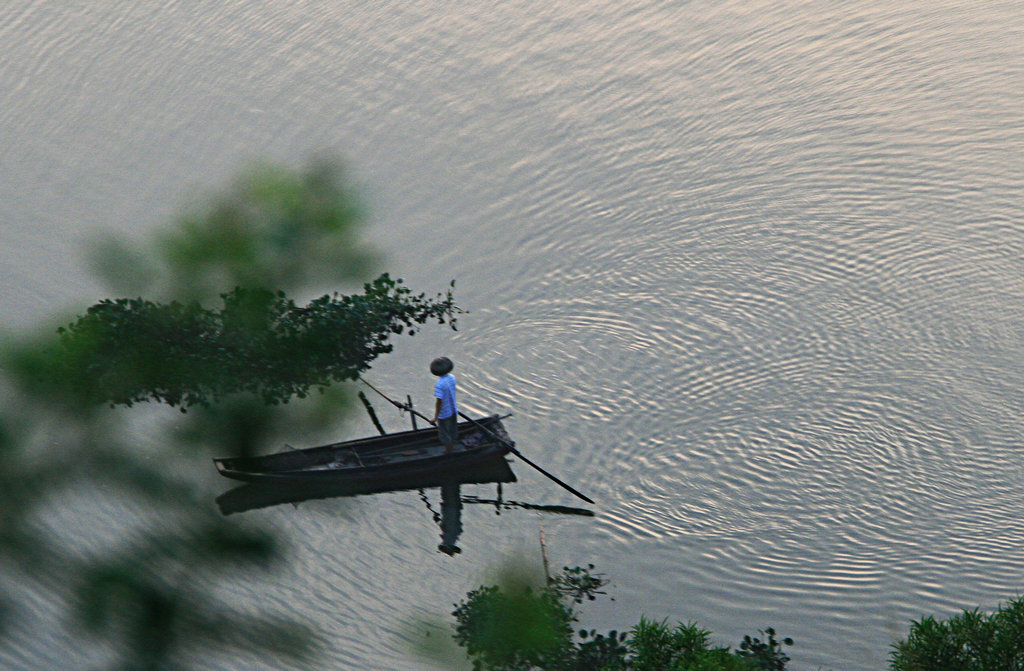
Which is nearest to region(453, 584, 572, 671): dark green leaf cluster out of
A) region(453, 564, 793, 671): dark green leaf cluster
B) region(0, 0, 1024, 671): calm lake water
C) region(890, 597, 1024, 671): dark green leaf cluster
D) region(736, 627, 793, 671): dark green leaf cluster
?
region(453, 564, 793, 671): dark green leaf cluster

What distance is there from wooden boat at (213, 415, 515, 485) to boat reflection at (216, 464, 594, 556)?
0.08 feet

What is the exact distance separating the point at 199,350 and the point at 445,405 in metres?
2.75

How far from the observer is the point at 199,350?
13609 mm

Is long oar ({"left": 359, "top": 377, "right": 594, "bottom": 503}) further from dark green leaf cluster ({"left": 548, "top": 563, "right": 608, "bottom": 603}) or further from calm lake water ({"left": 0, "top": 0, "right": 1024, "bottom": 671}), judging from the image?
dark green leaf cluster ({"left": 548, "top": 563, "right": 608, "bottom": 603})

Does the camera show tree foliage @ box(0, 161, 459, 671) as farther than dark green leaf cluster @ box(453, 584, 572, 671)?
Yes

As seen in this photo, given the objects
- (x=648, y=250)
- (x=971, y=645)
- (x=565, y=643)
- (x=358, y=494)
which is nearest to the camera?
(x=971, y=645)

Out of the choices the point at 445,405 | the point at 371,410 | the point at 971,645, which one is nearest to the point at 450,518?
the point at 445,405

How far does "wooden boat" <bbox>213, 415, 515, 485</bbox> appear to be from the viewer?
13602mm

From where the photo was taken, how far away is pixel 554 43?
71.4 ft

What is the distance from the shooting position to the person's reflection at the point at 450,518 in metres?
13.0

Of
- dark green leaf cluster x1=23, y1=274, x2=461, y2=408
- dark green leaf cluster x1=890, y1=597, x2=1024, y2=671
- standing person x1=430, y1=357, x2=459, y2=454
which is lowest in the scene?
dark green leaf cluster x1=890, y1=597, x2=1024, y2=671

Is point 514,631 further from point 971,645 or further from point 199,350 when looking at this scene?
point 199,350

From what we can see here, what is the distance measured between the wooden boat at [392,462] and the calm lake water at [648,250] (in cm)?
33

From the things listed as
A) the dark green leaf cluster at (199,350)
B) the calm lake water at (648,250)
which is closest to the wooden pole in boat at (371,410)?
the calm lake water at (648,250)
